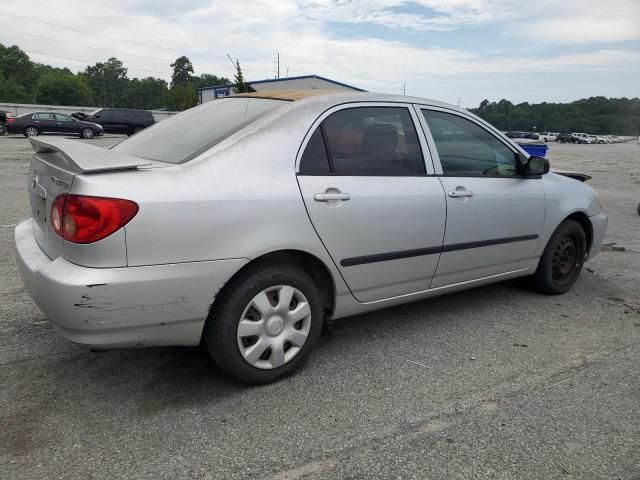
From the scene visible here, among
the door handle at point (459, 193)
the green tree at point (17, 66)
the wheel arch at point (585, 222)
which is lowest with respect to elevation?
the wheel arch at point (585, 222)

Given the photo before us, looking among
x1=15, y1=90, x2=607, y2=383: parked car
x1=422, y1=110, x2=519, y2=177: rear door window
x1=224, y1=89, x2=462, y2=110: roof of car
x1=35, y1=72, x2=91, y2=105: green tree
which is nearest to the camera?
x1=15, y1=90, x2=607, y2=383: parked car

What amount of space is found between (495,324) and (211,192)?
2.36 metres

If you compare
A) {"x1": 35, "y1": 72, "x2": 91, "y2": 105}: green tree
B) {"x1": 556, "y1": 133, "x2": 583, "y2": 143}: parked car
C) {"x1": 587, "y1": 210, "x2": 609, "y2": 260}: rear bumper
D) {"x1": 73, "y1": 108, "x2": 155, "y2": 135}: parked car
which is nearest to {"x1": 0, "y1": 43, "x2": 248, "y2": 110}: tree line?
{"x1": 35, "y1": 72, "x2": 91, "y2": 105}: green tree

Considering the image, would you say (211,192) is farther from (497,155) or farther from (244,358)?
(497,155)

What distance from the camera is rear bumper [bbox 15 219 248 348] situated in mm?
2273

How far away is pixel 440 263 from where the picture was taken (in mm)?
3477

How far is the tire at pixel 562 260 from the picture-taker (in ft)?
14.1

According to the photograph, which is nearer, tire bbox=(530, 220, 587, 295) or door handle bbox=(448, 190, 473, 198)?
door handle bbox=(448, 190, 473, 198)

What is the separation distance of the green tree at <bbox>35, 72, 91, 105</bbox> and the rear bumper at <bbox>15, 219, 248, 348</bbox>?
94.9 metres

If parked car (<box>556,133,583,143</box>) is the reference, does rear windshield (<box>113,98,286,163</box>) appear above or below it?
above

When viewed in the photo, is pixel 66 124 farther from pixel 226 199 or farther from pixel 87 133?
→ pixel 226 199

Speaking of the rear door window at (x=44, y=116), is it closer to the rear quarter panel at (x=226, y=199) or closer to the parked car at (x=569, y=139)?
the rear quarter panel at (x=226, y=199)

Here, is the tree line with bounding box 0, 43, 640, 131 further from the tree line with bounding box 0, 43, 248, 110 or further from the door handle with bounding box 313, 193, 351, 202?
the door handle with bounding box 313, 193, 351, 202

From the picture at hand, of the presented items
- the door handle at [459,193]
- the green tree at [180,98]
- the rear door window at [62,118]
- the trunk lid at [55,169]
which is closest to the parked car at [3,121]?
the rear door window at [62,118]
